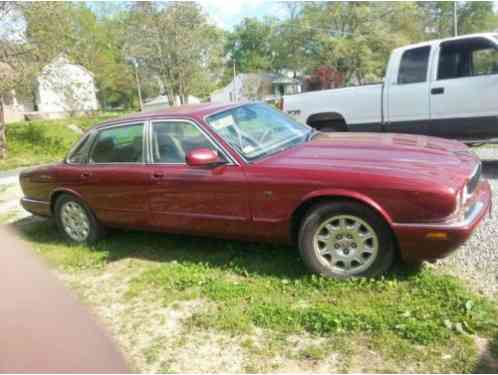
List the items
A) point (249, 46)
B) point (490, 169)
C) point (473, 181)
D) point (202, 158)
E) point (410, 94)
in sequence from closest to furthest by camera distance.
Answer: point (473, 181)
point (202, 158)
point (490, 169)
point (410, 94)
point (249, 46)

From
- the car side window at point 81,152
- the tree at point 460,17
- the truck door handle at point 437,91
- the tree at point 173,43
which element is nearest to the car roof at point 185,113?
the car side window at point 81,152

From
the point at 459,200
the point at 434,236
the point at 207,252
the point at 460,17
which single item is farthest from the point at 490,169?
the point at 460,17

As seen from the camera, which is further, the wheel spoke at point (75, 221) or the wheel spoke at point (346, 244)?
the wheel spoke at point (75, 221)

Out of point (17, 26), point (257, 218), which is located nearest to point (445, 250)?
point (257, 218)

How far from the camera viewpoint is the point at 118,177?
448 cm

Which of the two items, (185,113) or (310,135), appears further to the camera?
(310,135)

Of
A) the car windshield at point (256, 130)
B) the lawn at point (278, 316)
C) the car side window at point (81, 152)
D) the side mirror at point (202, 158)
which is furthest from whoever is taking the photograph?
the car side window at point (81, 152)

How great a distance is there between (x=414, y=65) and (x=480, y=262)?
431 centimetres

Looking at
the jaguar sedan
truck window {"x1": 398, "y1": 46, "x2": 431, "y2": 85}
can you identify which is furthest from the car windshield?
truck window {"x1": 398, "y1": 46, "x2": 431, "y2": 85}

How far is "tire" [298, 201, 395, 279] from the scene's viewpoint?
330cm

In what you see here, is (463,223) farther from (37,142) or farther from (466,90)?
(37,142)

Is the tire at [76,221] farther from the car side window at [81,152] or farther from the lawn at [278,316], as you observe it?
the lawn at [278,316]

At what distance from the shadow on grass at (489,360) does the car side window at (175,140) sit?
269cm

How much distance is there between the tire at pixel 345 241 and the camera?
3305mm
